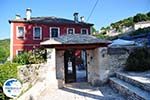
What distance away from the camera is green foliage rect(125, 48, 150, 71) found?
40.2 ft

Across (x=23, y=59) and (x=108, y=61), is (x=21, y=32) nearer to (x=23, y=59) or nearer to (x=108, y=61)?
(x=23, y=59)

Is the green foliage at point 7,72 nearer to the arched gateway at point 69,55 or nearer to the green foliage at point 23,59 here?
the green foliage at point 23,59

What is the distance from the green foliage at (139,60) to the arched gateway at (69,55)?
175cm

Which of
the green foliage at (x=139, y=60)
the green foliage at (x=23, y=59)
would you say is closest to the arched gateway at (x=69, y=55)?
the green foliage at (x=23, y=59)

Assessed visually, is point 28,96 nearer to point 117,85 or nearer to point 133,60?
point 117,85

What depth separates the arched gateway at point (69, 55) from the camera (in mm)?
12352

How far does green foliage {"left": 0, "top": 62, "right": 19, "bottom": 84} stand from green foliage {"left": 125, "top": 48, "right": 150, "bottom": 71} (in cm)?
667

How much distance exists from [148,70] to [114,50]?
230cm

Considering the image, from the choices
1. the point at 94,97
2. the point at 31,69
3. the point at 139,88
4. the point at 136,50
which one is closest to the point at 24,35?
the point at 31,69

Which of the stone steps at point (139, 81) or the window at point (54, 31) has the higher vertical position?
the window at point (54, 31)

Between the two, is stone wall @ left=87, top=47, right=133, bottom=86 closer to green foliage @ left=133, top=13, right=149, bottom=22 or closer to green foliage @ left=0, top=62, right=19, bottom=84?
green foliage @ left=0, top=62, right=19, bottom=84

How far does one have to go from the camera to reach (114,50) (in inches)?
498

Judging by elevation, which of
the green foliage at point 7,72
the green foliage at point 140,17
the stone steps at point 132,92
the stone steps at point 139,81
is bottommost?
the stone steps at point 132,92

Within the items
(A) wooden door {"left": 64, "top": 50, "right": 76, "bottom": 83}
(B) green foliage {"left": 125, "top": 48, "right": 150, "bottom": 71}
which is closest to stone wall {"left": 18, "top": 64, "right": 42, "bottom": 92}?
(A) wooden door {"left": 64, "top": 50, "right": 76, "bottom": 83}
